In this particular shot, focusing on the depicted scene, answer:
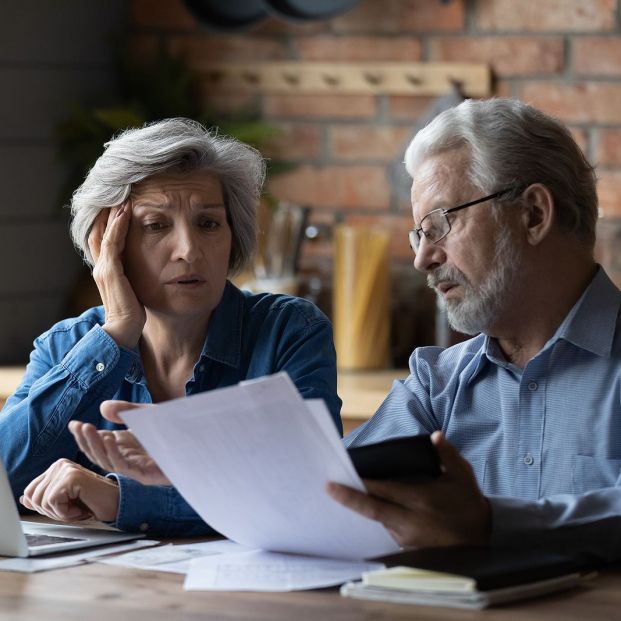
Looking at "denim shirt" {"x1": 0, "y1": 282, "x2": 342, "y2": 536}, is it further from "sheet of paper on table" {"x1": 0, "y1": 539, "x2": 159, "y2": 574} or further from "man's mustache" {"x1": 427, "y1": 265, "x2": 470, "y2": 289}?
"sheet of paper on table" {"x1": 0, "y1": 539, "x2": 159, "y2": 574}

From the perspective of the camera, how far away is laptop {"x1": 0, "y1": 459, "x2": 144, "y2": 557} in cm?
155

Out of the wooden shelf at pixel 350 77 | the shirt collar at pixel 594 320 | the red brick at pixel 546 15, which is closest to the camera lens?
the shirt collar at pixel 594 320

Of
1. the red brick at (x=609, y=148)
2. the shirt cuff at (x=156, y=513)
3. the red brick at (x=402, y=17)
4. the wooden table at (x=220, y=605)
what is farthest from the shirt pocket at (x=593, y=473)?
the red brick at (x=402, y=17)

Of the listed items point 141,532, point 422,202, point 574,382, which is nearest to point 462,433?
point 574,382

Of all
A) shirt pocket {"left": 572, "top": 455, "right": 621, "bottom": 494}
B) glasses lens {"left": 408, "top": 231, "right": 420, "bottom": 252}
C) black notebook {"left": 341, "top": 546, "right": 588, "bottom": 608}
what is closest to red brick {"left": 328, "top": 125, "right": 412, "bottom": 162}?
glasses lens {"left": 408, "top": 231, "right": 420, "bottom": 252}

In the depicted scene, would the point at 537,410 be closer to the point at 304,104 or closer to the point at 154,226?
the point at 154,226

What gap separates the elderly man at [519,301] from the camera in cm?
171

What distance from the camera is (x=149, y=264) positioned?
6.77ft

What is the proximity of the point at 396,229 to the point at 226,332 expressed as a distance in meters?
1.38

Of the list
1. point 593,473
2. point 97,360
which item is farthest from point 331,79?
point 593,473

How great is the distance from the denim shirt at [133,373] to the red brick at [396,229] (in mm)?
1277

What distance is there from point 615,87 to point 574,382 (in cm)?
160

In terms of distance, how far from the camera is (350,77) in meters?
3.35

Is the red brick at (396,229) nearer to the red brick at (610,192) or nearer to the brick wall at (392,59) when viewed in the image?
the brick wall at (392,59)
